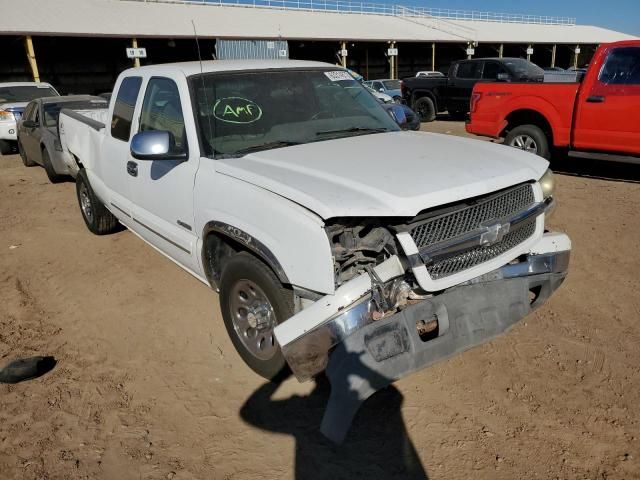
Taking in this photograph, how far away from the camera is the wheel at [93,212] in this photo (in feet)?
19.4

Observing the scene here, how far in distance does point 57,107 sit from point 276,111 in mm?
8108

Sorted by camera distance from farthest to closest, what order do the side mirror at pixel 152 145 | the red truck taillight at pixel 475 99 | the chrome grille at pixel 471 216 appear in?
the red truck taillight at pixel 475 99 < the side mirror at pixel 152 145 < the chrome grille at pixel 471 216

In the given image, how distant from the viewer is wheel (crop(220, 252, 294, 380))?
293 centimetres

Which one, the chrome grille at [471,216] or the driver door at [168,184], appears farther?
the driver door at [168,184]

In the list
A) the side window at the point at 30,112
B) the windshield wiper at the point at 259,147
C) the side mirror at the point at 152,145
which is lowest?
the side window at the point at 30,112

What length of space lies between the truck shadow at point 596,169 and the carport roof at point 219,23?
10120 mm

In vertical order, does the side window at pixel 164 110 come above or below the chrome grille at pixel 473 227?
above

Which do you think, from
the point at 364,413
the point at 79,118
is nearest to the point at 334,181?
the point at 364,413

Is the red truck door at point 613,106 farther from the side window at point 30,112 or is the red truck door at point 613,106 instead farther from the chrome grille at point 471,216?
the side window at point 30,112

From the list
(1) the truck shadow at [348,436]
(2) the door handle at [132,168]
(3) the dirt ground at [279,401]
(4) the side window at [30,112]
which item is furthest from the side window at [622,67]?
(4) the side window at [30,112]

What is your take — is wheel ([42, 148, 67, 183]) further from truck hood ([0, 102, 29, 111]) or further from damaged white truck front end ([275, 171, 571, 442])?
damaged white truck front end ([275, 171, 571, 442])

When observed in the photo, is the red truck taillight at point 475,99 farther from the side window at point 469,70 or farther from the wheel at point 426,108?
the wheel at point 426,108

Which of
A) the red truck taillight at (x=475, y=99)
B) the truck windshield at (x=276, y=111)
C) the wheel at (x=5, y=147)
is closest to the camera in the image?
the truck windshield at (x=276, y=111)

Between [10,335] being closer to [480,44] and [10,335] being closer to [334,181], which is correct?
[334,181]
